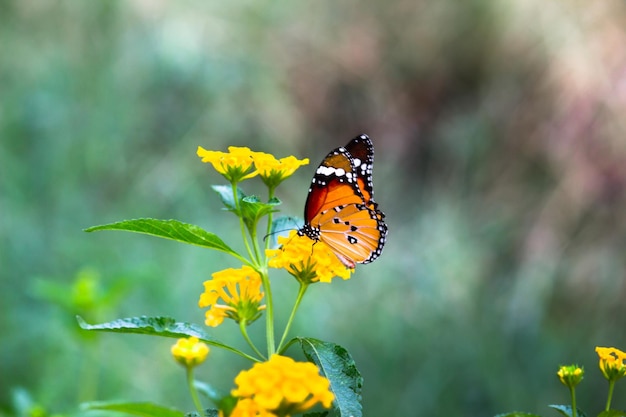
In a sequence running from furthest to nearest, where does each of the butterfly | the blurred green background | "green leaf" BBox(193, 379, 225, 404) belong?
the blurred green background → the butterfly → "green leaf" BBox(193, 379, 225, 404)

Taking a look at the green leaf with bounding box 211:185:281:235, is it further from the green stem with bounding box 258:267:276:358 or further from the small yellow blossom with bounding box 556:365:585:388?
the small yellow blossom with bounding box 556:365:585:388

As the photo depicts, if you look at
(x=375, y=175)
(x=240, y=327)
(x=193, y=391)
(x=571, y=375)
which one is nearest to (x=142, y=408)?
(x=193, y=391)

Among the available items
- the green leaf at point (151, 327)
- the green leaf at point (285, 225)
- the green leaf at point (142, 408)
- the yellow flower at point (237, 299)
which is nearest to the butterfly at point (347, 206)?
the green leaf at point (285, 225)

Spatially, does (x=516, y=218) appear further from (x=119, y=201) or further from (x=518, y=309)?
(x=119, y=201)

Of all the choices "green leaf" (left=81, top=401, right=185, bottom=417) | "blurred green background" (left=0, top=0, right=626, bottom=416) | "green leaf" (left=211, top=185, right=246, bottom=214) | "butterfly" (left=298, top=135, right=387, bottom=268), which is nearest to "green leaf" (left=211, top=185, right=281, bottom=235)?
"green leaf" (left=211, top=185, right=246, bottom=214)

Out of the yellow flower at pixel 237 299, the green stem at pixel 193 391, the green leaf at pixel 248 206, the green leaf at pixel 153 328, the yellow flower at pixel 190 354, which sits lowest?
the green stem at pixel 193 391

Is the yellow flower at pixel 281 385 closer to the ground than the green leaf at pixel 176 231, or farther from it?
closer to the ground

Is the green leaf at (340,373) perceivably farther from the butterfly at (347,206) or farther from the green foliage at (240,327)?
the butterfly at (347,206)
